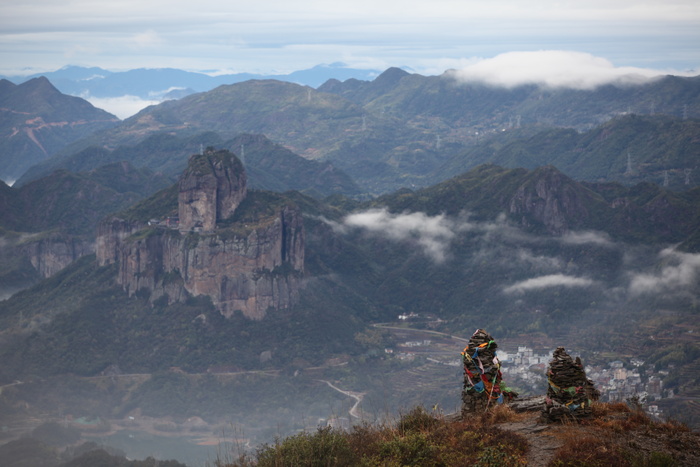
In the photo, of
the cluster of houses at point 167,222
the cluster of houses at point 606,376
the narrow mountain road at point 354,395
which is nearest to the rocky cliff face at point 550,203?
the cluster of houses at point 606,376

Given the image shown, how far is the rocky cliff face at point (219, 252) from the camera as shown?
139 metres

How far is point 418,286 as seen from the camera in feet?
570

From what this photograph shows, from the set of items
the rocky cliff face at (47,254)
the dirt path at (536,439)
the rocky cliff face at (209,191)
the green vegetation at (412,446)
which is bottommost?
the rocky cliff face at (47,254)

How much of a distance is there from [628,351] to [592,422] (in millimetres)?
105500

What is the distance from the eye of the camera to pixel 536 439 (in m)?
26.2

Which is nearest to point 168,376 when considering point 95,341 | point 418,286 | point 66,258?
point 95,341

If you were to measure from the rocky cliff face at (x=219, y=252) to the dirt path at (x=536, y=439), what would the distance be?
370 ft

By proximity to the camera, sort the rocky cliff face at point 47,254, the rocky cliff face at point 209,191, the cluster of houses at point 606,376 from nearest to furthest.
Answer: the cluster of houses at point 606,376 → the rocky cliff face at point 209,191 → the rocky cliff face at point 47,254

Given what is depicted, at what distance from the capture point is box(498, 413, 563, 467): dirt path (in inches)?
985

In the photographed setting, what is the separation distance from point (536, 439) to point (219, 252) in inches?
4550

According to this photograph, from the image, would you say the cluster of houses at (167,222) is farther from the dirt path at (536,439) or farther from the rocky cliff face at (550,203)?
the dirt path at (536,439)

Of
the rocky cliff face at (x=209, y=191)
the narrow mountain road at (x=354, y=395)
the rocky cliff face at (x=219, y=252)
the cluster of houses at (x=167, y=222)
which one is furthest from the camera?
the cluster of houses at (x=167, y=222)

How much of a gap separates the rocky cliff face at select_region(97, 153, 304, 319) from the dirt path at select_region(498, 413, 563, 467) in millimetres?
112894

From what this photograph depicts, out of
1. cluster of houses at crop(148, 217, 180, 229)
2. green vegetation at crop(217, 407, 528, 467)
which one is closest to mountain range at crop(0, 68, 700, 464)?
cluster of houses at crop(148, 217, 180, 229)
